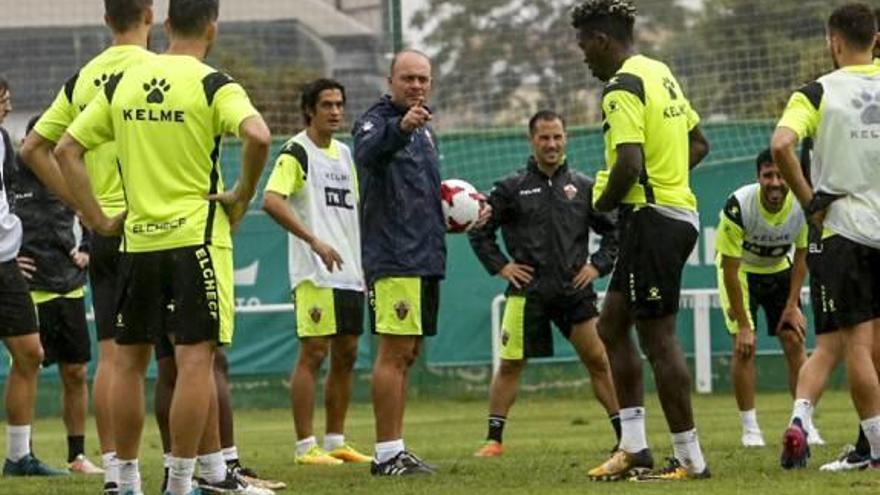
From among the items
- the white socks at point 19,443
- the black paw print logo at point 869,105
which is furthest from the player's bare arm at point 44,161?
the black paw print logo at point 869,105

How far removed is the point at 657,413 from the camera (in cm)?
1992

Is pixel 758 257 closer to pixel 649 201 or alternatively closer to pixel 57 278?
pixel 649 201

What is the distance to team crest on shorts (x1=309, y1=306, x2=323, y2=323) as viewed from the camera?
14336 millimetres

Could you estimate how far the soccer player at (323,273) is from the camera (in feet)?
46.9

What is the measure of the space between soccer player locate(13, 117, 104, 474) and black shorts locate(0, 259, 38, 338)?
3.94 ft

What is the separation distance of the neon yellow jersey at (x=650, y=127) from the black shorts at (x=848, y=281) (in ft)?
2.74

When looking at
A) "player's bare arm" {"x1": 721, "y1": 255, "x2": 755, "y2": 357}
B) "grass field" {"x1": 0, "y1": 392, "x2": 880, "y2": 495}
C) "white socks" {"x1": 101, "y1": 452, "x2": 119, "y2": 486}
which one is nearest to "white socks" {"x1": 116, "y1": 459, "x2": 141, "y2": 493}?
"white socks" {"x1": 101, "y1": 452, "x2": 119, "y2": 486}

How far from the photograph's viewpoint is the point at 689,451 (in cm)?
1134

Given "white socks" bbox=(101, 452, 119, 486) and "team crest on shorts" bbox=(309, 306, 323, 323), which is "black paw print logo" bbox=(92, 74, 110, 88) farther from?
"team crest on shorts" bbox=(309, 306, 323, 323)

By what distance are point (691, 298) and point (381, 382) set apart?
10.3 m

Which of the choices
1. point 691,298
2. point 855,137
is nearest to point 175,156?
point 855,137

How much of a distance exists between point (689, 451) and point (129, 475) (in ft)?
9.65

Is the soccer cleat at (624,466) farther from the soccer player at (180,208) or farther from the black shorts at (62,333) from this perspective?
the black shorts at (62,333)

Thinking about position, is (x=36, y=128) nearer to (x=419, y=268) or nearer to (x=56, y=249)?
(x=419, y=268)
